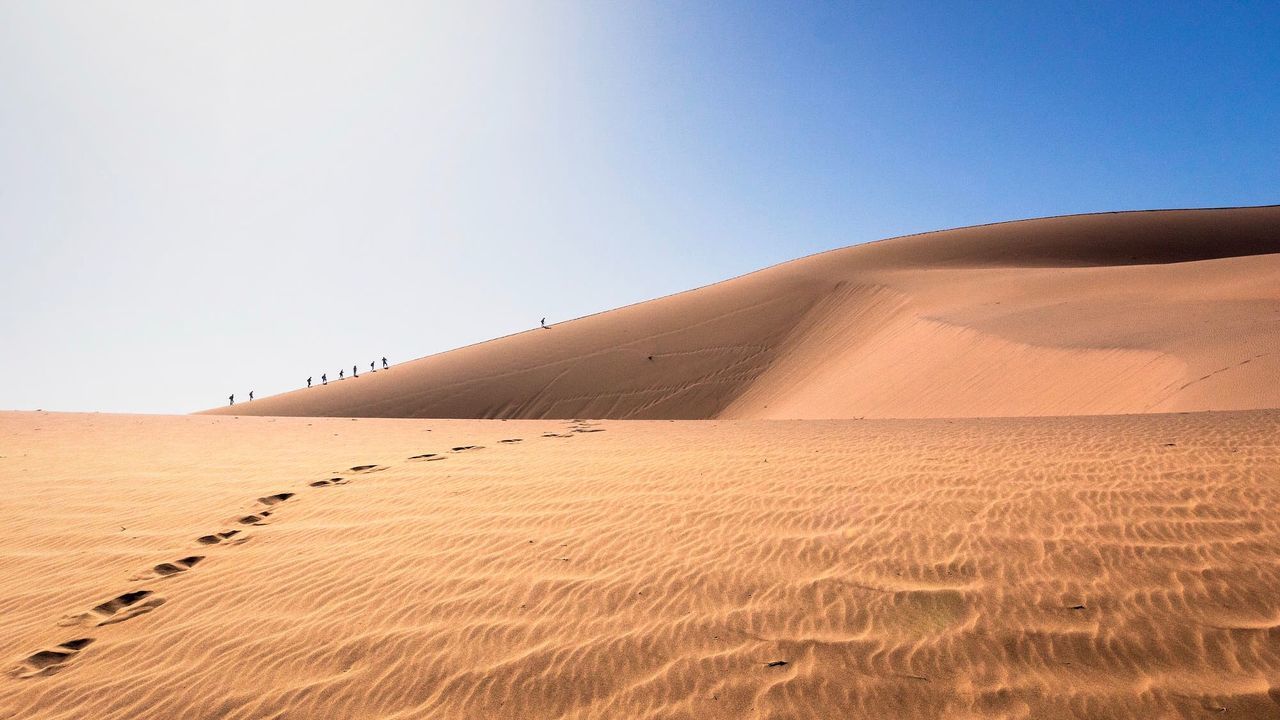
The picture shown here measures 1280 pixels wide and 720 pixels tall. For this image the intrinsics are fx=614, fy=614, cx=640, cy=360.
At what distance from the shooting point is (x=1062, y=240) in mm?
46062

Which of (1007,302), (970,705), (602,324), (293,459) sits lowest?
(970,705)

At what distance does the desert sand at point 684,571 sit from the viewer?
3.51 meters

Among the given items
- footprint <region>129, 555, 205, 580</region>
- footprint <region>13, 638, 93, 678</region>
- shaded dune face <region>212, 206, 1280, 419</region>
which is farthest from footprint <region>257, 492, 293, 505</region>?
shaded dune face <region>212, 206, 1280, 419</region>

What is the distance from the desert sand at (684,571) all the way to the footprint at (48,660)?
0.02 meters

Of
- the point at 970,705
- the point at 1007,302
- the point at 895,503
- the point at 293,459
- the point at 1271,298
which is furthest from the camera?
the point at 1007,302

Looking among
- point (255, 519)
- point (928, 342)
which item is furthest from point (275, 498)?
point (928, 342)

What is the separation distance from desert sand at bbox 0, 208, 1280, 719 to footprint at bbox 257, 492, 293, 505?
0.19ft

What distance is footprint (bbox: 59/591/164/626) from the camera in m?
4.73

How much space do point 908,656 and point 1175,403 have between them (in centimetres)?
1162

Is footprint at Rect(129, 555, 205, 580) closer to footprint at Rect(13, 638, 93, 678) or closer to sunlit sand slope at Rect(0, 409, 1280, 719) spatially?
sunlit sand slope at Rect(0, 409, 1280, 719)

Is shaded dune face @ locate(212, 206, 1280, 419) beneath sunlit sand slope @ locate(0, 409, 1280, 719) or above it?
above

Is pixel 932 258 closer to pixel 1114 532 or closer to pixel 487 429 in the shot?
pixel 487 429

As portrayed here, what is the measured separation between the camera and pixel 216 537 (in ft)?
21.2

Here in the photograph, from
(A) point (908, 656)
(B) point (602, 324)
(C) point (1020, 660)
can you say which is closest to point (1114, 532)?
(C) point (1020, 660)
